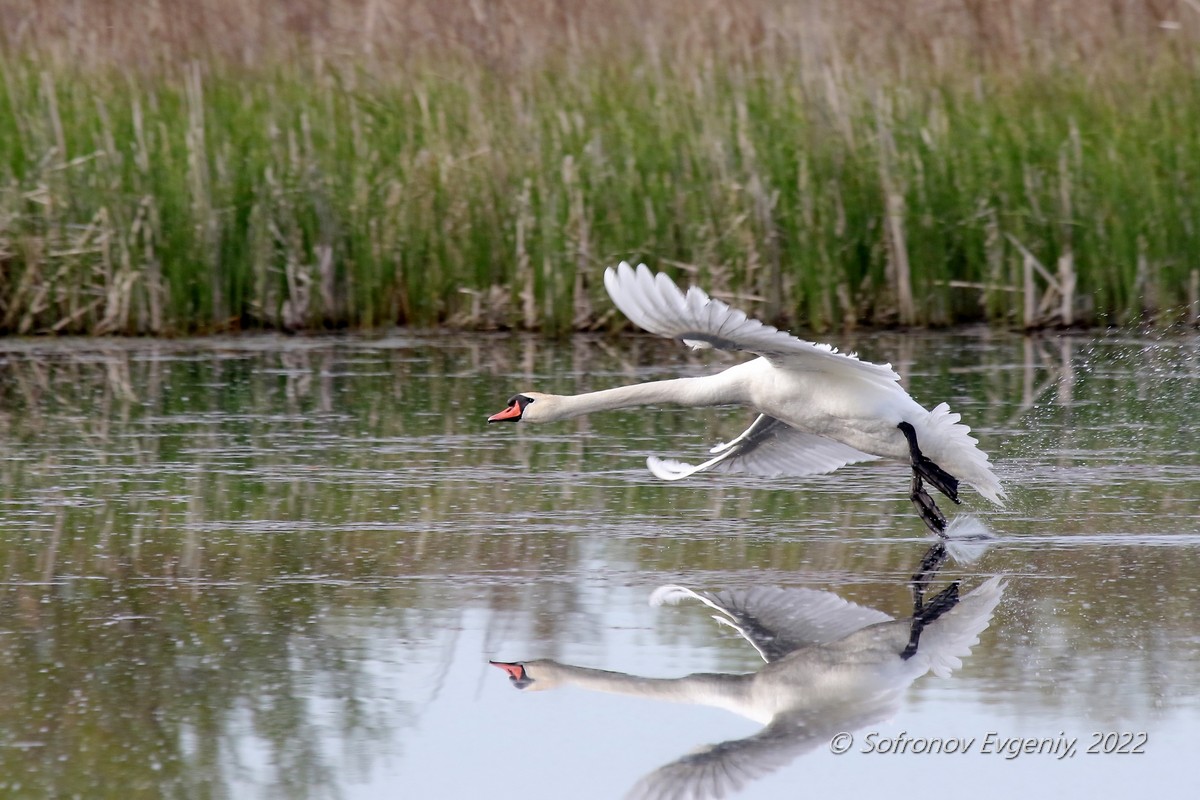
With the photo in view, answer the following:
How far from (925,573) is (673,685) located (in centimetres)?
136

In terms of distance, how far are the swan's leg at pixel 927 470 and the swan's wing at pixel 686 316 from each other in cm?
58

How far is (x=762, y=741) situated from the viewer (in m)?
3.93

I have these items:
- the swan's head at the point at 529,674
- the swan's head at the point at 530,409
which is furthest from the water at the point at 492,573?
the swan's head at the point at 530,409

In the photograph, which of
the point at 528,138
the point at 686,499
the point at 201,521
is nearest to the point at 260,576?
the point at 201,521

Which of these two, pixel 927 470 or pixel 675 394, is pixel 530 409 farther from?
pixel 927 470

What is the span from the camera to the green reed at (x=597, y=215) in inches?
400

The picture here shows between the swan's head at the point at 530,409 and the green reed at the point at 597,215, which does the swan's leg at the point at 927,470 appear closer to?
the swan's head at the point at 530,409

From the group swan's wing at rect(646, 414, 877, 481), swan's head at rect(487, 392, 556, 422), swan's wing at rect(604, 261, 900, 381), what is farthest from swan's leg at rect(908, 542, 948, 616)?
swan's head at rect(487, 392, 556, 422)

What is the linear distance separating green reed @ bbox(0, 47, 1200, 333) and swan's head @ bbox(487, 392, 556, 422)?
12.8 feet

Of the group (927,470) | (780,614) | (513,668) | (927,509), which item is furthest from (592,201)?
(513,668)

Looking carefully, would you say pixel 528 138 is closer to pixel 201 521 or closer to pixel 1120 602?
pixel 201 521

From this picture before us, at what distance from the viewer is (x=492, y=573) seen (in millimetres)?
5426

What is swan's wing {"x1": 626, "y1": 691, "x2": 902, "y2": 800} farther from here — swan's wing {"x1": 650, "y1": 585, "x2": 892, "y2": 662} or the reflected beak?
the reflected beak

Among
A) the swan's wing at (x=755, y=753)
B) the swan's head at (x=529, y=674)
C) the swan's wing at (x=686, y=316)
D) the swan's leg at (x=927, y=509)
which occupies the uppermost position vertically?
the swan's wing at (x=686, y=316)
